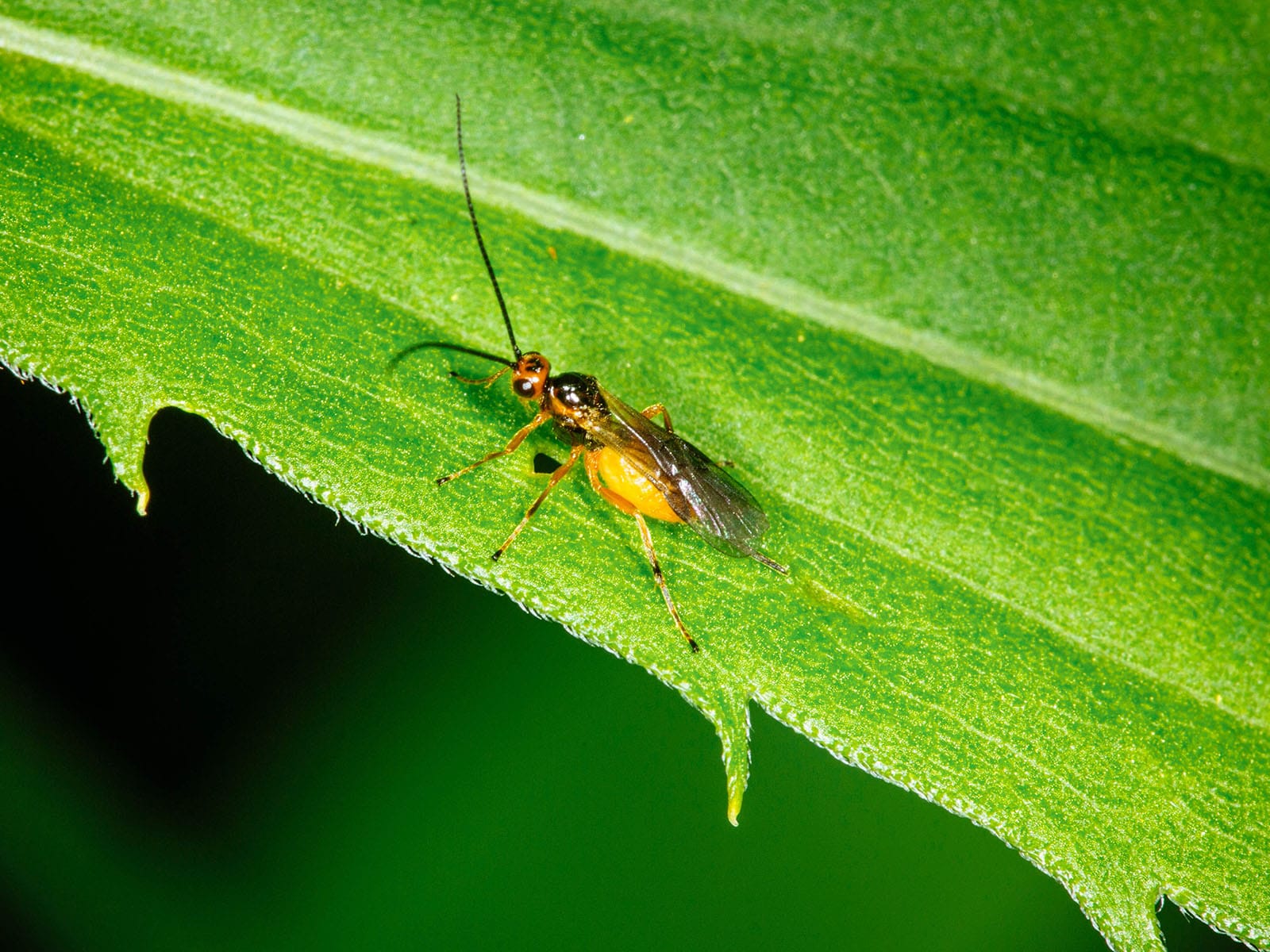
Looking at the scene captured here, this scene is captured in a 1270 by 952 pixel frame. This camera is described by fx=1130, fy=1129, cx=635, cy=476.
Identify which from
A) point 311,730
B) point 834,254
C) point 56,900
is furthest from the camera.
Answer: point 311,730

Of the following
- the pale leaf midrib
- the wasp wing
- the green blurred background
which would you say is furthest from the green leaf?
the green blurred background

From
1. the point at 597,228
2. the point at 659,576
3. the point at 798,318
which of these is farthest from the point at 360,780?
the point at 798,318

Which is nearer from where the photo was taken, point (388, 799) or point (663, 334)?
point (663, 334)

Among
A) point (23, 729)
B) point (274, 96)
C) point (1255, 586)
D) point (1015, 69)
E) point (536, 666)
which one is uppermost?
point (1015, 69)

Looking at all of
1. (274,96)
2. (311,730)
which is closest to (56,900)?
(311,730)

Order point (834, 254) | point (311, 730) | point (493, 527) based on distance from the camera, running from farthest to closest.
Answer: point (311, 730), point (834, 254), point (493, 527)

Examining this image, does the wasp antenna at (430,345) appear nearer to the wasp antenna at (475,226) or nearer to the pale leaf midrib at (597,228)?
the wasp antenna at (475,226)

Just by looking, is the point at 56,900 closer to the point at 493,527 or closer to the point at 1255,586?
the point at 493,527
